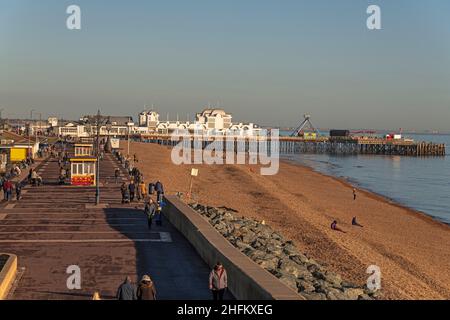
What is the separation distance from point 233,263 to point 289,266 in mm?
3752

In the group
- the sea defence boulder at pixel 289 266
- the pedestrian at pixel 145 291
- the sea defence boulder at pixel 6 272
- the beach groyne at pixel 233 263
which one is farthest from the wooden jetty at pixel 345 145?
the pedestrian at pixel 145 291

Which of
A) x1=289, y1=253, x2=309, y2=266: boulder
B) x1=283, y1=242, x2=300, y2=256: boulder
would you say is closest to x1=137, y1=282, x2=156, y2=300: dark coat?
x1=289, y1=253, x2=309, y2=266: boulder

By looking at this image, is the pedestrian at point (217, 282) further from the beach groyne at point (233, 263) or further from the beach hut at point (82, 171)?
the beach hut at point (82, 171)

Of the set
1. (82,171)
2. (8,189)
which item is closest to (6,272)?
(8,189)

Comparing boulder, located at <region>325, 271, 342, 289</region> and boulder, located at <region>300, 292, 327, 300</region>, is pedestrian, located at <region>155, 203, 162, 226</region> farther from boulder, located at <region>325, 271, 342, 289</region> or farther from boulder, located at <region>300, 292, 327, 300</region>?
boulder, located at <region>300, 292, 327, 300</region>

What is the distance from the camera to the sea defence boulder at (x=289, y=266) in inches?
592

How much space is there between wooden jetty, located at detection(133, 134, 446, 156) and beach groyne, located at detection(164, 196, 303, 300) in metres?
134

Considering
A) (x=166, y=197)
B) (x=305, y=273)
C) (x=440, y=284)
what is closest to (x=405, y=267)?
(x=440, y=284)

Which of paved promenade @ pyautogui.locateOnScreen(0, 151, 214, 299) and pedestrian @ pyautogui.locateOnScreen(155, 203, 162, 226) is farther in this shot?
pedestrian @ pyautogui.locateOnScreen(155, 203, 162, 226)

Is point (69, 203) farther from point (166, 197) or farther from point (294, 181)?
point (294, 181)

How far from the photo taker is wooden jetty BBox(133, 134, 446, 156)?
527ft

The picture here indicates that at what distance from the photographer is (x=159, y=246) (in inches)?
766

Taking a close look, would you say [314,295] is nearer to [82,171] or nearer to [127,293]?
[127,293]

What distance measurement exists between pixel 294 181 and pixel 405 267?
145ft
